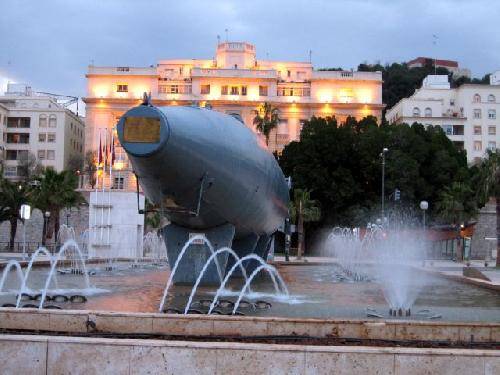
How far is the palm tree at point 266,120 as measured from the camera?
8562 centimetres

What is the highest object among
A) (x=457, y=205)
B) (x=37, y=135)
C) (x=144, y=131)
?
(x=37, y=135)

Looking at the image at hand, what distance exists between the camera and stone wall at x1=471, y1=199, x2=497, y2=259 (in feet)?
213

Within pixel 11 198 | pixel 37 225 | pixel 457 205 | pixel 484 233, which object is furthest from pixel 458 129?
pixel 11 198

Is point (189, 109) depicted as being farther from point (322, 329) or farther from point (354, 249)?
point (354, 249)

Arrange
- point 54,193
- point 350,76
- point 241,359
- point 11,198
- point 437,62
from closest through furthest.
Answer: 1. point 241,359
2. point 54,193
3. point 11,198
4. point 350,76
5. point 437,62

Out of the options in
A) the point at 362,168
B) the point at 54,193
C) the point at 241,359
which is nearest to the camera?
the point at 241,359

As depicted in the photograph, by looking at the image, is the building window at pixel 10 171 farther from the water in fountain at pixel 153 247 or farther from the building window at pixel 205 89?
the water in fountain at pixel 153 247

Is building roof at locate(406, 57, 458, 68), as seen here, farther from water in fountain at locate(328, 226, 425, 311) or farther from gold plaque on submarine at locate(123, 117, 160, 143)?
gold plaque on submarine at locate(123, 117, 160, 143)

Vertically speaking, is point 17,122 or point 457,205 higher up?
point 17,122

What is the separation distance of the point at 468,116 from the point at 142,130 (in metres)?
90.1

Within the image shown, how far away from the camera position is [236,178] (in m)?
13.6

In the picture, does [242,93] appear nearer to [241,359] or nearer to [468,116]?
[468,116]

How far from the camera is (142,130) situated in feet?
36.6

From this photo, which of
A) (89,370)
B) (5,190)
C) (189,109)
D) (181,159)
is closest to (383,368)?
(89,370)
